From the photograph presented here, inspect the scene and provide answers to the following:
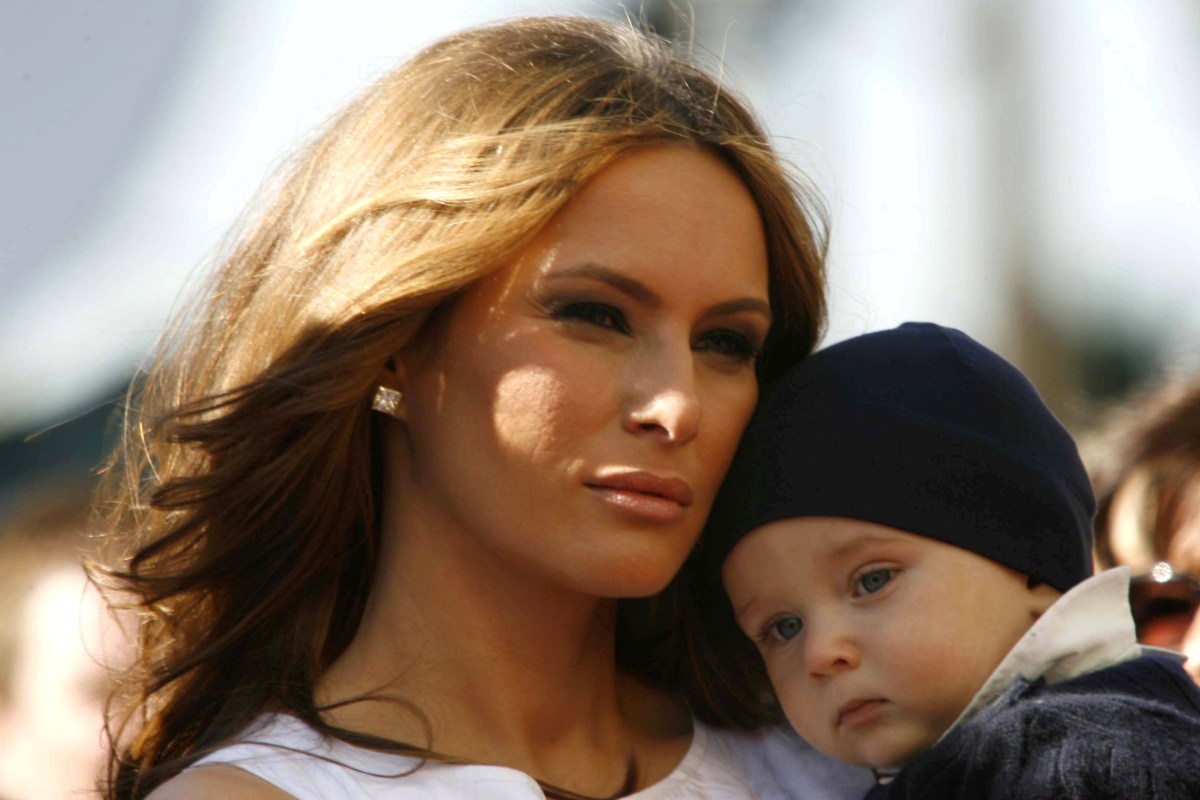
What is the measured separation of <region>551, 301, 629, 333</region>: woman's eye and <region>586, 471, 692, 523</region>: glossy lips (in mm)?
276

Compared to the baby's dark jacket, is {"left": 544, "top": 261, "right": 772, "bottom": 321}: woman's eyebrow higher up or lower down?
higher up

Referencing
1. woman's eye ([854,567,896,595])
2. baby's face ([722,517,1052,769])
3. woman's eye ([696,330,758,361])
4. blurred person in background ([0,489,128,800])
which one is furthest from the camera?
blurred person in background ([0,489,128,800])

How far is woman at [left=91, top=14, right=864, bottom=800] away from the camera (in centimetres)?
263

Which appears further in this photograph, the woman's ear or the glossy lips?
the woman's ear

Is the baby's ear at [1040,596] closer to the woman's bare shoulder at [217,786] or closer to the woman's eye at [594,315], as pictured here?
the woman's eye at [594,315]

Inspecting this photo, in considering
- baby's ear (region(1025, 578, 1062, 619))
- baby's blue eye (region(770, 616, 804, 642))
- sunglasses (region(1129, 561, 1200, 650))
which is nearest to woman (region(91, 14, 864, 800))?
baby's blue eye (region(770, 616, 804, 642))

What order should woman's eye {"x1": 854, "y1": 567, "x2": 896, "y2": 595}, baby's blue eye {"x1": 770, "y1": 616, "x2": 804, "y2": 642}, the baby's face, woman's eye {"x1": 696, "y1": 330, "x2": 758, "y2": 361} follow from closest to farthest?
the baby's face → woman's eye {"x1": 854, "y1": 567, "x2": 896, "y2": 595} → baby's blue eye {"x1": 770, "y1": 616, "x2": 804, "y2": 642} → woman's eye {"x1": 696, "y1": 330, "x2": 758, "y2": 361}

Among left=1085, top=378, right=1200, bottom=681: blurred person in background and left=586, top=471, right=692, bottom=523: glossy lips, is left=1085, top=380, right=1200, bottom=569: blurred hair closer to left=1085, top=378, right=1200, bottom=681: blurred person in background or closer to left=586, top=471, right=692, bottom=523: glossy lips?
left=1085, top=378, right=1200, bottom=681: blurred person in background

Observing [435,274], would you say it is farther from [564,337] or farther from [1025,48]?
[1025,48]

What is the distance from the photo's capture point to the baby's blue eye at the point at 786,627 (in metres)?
2.75

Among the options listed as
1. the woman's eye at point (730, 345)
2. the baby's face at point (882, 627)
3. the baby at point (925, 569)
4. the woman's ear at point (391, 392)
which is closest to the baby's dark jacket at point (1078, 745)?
the baby at point (925, 569)

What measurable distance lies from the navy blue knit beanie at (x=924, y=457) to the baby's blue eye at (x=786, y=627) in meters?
0.16

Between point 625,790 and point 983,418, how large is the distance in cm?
97

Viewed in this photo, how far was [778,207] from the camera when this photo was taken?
9.87 ft
